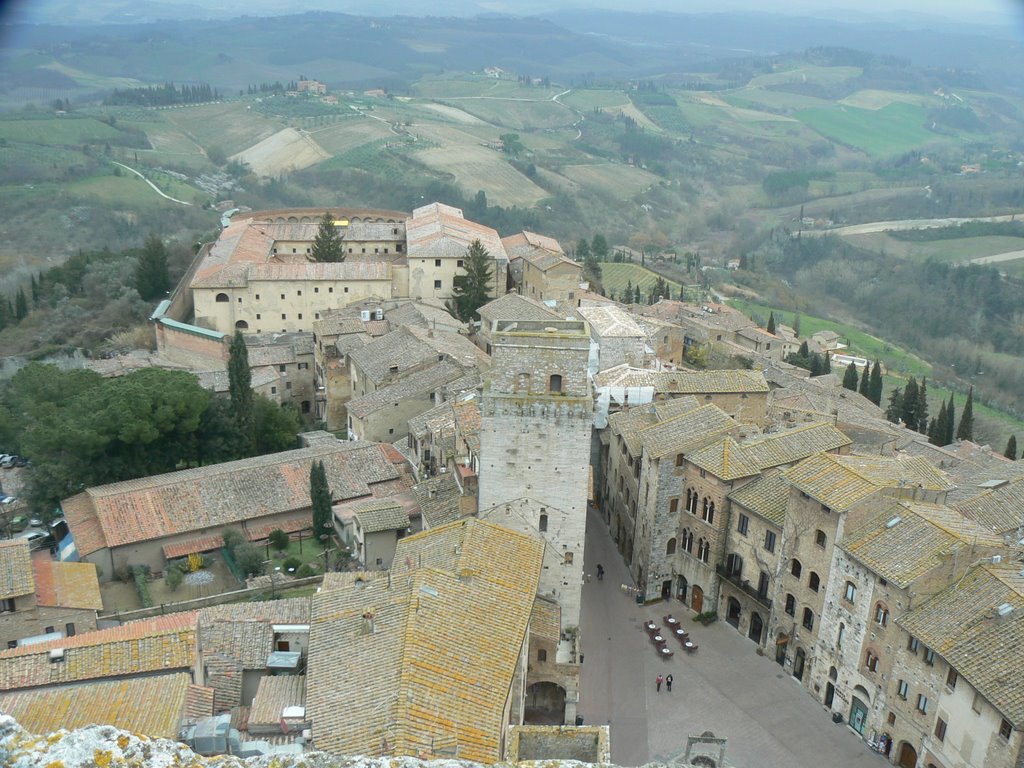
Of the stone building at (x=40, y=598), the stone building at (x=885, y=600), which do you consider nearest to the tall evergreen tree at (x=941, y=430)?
the stone building at (x=885, y=600)

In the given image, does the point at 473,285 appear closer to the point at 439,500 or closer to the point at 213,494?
the point at 213,494

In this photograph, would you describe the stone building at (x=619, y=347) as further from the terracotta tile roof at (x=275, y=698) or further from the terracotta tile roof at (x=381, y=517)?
the terracotta tile roof at (x=275, y=698)

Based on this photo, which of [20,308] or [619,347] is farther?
[20,308]

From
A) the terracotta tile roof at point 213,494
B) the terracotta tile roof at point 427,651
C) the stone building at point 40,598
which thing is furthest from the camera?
the terracotta tile roof at point 213,494

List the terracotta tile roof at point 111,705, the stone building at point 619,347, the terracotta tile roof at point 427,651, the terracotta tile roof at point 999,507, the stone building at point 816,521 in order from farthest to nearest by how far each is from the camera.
→ the stone building at point 619,347, the terracotta tile roof at point 999,507, the stone building at point 816,521, the terracotta tile roof at point 427,651, the terracotta tile roof at point 111,705

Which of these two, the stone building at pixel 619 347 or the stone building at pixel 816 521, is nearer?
the stone building at pixel 816 521

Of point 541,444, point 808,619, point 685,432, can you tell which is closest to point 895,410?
point 685,432

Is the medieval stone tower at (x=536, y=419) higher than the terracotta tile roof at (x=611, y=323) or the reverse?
higher

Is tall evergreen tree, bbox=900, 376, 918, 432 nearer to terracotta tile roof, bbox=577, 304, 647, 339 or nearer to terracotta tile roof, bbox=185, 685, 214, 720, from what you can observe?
terracotta tile roof, bbox=577, 304, 647, 339
